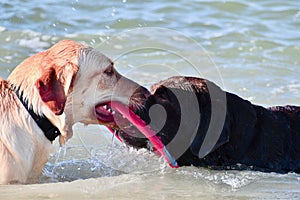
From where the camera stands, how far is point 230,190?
5.55 metres

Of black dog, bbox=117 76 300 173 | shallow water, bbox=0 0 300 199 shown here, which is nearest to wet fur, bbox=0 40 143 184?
shallow water, bbox=0 0 300 199

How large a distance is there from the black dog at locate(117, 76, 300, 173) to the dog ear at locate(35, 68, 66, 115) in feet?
2.83

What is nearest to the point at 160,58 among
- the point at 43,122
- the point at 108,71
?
the point at 108,71

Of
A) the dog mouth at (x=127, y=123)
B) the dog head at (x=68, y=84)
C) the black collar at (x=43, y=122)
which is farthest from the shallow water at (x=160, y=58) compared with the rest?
the dog head at (x=68, y=84)

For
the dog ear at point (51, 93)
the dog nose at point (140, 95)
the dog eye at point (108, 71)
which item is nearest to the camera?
the dog ear at point (51, 93)

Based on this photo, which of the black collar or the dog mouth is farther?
the dog mouth

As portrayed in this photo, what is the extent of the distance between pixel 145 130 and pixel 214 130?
65 centimetres

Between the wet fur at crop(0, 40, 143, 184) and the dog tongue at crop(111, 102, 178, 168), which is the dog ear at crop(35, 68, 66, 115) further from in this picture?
the dog tongue at crop(111, 102, 178, 168)

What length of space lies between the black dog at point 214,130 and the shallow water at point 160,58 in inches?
5.8

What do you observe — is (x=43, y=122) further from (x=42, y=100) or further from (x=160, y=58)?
(x=160, y=58)

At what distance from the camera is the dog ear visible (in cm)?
503

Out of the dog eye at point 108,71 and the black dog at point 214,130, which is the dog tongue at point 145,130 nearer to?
the black dog at point 214,130

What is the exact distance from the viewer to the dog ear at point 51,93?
5027mm

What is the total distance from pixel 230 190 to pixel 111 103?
1.15m
